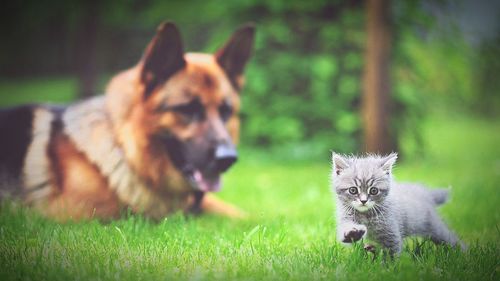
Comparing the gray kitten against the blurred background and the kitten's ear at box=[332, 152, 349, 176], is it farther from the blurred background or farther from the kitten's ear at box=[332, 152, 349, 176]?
the blurred background

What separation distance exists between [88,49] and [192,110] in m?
8.11

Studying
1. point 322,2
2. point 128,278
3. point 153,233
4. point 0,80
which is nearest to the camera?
point 128,278

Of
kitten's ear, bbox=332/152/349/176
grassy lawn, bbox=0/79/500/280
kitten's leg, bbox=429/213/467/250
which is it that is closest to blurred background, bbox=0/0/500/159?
grassy lawn, bbox=0/79/500/280

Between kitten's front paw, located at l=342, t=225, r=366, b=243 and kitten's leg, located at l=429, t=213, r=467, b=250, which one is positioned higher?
kitten's front paw, located at l=342, t=225, r=366, b=243

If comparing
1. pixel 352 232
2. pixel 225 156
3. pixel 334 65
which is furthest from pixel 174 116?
pixel 334 65

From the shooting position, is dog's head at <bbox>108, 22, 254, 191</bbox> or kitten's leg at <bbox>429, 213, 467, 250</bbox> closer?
kitten's leg at <bbox>429, 213, 467, 250</bbox>

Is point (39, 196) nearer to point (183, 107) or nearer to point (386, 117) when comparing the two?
point (183, 107)

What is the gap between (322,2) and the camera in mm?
8117

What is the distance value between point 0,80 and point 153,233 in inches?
469

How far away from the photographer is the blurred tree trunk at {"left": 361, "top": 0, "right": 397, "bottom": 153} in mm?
6477

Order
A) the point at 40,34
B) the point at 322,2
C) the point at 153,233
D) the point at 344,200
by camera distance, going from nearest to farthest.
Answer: the point at 344,200 → the point at 153,233 → the point at 322,2 → the point at 40,34

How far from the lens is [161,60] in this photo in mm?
3898

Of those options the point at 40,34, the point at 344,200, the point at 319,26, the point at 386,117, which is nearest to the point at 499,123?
the point at 319,26

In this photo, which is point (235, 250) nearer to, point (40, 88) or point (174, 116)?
point (174, 116)
